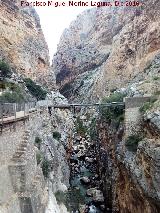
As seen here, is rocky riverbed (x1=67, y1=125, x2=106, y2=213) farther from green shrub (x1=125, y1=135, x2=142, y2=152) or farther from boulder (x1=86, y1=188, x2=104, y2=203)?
green shrub (x1=125, y1=135, x2=142, y2=152)

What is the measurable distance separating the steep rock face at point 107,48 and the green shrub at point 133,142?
26249 millimetres

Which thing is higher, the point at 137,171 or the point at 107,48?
the point at 107,48

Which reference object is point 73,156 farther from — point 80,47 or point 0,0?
point 80,47

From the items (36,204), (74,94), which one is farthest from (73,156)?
(74,94)

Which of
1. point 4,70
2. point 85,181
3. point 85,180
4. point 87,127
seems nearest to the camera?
point 85,181

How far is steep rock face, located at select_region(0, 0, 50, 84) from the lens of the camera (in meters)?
53.5

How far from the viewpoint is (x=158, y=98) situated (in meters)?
27.9

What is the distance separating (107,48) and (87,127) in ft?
94.8

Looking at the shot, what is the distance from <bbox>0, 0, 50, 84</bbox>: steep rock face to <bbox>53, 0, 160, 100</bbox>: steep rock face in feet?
40.5

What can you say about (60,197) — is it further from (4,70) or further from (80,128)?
(80,128)

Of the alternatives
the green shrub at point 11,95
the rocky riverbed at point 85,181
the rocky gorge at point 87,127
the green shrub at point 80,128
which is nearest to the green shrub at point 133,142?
the rocky gorge at point 87,127

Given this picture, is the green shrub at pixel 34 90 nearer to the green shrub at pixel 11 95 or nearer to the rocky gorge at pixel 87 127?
the rocky gorge at pixel 87 127

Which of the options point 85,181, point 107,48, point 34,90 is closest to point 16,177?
point 85,181

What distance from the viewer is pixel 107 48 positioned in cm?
9325
